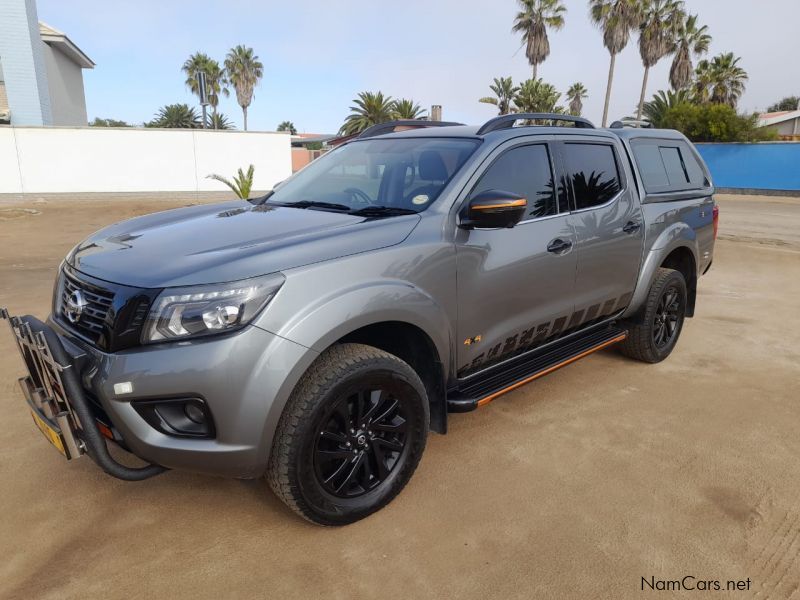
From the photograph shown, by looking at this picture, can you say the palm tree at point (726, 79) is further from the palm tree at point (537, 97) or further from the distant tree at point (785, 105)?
the distant tree at point (785, 105)

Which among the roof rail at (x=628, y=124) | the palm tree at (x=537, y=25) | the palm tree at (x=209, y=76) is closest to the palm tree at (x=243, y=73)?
the palm tree at (x=209, y=76)

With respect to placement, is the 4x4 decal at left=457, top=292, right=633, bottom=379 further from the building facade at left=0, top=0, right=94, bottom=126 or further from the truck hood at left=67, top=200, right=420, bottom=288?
the building facade at left=0, top=0, right=94, bottom=126

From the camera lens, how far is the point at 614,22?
37.3m

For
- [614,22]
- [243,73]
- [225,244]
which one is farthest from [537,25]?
[225,244]

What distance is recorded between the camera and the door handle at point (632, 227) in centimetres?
392

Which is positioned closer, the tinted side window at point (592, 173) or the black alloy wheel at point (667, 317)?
the tinted side window at point (592, 173)

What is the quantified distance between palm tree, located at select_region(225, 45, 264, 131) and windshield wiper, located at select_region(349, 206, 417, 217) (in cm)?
5568

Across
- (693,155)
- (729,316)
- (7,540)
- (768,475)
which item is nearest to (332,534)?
(7,540)

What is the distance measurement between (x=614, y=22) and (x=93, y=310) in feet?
139

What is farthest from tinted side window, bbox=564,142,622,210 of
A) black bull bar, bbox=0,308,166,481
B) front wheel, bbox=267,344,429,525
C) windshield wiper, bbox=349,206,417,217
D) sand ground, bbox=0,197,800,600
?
black bull bar, bbox=0,308,166,481

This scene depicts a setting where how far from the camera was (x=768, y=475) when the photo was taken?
3.02 m

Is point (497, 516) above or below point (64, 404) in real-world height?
below

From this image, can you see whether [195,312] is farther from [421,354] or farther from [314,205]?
[314,205]

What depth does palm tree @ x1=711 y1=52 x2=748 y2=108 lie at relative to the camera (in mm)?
37875
